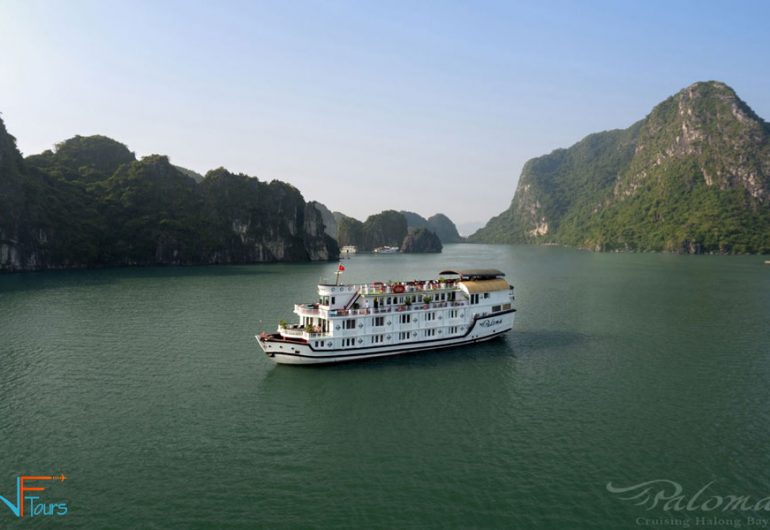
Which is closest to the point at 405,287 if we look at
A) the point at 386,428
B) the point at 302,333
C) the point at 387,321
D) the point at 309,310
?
the point at 387,321

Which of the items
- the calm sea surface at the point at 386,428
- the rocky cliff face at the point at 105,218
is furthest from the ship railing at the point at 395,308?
the rocky cliff face at the point at 105,218

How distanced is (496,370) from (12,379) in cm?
4276

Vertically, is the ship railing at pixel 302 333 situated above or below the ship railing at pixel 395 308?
below

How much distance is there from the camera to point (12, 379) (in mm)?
40344

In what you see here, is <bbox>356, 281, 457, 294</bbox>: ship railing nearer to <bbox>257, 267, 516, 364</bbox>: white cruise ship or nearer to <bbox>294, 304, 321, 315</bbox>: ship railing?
<bbox>257, 267, 516, 364</bbox>: white cruise ship

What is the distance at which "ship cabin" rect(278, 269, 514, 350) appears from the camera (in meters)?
44.0

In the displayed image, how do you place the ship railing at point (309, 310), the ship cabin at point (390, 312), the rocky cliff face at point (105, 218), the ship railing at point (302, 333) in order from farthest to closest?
the rocky cliff face at point (105, 218)
the ship railing at point (309, 310)
the ship cabin at point (390, 312)
the ship railing at point (302, 333)

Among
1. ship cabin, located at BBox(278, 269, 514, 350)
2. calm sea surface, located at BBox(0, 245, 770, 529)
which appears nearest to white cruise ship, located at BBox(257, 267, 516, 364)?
ship cabin, located at BBox(278, 269, 514, 350)

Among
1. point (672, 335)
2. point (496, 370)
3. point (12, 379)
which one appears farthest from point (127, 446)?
point (672, 335)

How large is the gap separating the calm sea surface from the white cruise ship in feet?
5.62

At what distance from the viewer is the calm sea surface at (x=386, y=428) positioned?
73.7ft

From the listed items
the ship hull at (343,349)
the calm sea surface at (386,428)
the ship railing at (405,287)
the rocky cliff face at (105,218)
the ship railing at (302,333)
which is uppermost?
the rocky cliff face at (105,218)

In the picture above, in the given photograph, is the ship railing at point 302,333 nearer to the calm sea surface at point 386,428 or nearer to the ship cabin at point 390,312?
the ship cabin at point 390,312

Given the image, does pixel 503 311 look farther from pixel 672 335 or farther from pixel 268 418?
pixel 268 418
